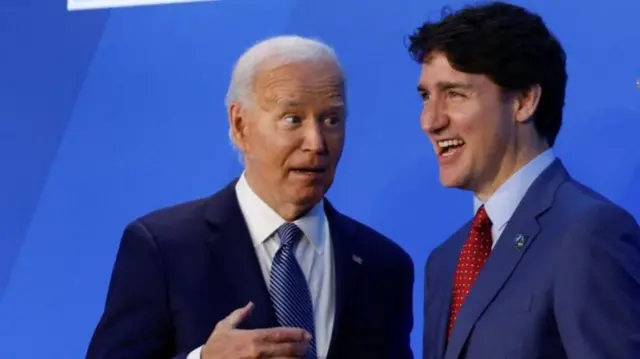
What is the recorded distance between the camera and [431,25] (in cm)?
206

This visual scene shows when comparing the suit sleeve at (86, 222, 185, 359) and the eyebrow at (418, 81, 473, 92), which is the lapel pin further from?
the suit sleeve at (86, 222, 185, 359)

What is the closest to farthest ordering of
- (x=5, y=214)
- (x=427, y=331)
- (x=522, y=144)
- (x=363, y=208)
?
(x=522, y=144) < (x=427, y=331) < (x=363, y=208) < (x=5, y=214)

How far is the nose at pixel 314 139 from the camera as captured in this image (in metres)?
2.07

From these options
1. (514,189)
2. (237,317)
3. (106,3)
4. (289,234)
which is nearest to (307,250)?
(289,234)

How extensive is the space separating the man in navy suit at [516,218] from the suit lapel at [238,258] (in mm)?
306

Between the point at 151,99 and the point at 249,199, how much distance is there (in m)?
0.80

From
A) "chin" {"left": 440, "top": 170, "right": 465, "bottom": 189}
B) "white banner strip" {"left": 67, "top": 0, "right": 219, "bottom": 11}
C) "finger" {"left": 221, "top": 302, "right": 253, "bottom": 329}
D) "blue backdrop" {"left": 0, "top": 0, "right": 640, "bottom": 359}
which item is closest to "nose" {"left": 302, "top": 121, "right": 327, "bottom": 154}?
"chin" {"left": 440, "top": 170, "right": 465, "bottom": 189}

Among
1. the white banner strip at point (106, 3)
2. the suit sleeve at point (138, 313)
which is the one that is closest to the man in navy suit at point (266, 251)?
the suit sleeve at point (138, 313)

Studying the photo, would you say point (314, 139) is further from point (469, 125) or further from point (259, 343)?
point (259, 343)

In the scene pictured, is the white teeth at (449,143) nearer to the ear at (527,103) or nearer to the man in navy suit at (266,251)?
the ear at (527,103)

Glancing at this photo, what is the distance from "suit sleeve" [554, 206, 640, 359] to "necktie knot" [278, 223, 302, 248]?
541mm

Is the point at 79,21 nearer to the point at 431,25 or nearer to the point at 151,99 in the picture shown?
the point at 151,99


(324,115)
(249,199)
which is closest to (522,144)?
(324,115)

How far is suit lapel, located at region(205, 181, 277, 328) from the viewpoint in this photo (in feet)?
6.75
